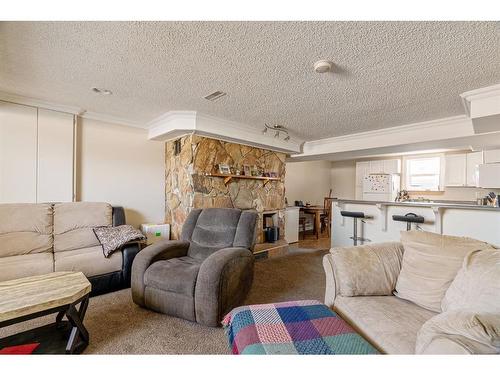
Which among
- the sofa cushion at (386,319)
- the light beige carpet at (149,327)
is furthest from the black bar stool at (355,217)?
the sofa cushion at (386,319)

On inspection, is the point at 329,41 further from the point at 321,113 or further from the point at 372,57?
the point at 321,113

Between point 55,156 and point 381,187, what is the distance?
672cm

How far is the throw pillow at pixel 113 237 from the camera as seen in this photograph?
2518 millimetres

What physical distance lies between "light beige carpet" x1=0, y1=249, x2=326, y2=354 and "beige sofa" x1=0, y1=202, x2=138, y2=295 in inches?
11.0

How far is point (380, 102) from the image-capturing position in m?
2.66

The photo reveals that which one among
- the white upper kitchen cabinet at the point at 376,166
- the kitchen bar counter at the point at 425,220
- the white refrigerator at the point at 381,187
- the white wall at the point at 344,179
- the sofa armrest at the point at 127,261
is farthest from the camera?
the white wall at the point at 344,179

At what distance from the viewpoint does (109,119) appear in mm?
3361

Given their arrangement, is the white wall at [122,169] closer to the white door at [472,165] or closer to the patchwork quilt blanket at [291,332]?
the patchwork quilt blanket at [291,332]

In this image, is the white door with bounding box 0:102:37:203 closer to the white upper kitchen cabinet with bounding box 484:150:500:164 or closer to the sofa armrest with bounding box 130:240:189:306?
the sofa armrest with bounding box 130:240:189:306

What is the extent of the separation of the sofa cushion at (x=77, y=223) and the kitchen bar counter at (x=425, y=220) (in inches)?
Answer: 148

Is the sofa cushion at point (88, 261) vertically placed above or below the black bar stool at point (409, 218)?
below

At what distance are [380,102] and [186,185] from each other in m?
2.78

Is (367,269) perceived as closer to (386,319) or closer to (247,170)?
(386,319)

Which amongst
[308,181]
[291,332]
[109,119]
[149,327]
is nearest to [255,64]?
[291,332]
